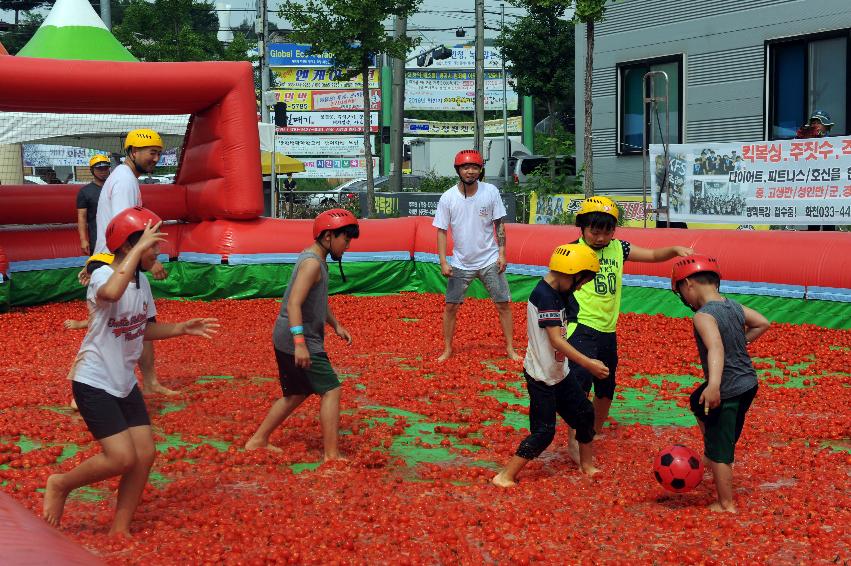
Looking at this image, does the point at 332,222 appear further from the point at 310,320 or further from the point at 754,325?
the point at 754,325

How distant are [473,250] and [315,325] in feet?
12.4

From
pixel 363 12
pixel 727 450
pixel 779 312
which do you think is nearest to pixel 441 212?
pixel 779 312

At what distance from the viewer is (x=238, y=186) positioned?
1528cm

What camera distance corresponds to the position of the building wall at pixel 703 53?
21.1 metres

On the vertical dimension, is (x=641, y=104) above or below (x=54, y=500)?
above

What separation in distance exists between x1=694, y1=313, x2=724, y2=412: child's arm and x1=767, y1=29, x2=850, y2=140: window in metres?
16.2

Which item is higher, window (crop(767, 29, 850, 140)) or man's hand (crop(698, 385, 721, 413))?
window (crop(767, 29, 850, 140))

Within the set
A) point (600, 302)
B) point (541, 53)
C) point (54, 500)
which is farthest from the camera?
point (541, 53)

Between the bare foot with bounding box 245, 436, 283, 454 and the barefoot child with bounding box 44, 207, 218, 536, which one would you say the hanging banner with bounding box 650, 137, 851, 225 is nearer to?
the bare foot with bounding box 245, 436, 283, 454

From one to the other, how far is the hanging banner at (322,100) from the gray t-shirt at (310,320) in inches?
1467

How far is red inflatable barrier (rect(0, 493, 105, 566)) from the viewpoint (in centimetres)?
296

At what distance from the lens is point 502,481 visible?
20.4 feet

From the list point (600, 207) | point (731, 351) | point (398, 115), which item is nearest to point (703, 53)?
point (398, 115)

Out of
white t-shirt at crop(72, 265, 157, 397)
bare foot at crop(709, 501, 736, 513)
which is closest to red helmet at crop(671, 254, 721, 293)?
bare foot at crop(709, 501, 736, 513)
